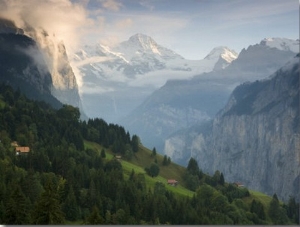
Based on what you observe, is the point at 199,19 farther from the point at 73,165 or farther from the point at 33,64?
the point at 33,64

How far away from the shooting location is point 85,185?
1415 inches

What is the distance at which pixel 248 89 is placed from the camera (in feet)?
560

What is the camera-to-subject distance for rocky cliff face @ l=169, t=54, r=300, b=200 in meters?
128

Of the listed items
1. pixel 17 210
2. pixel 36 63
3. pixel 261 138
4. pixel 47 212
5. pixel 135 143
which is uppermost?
pixel 36 63

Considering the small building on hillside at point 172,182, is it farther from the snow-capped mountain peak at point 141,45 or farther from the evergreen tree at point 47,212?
the evergreen tree at point 47,212

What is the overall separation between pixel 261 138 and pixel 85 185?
119568 millimetres

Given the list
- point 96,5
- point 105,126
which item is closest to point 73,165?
point 96,5

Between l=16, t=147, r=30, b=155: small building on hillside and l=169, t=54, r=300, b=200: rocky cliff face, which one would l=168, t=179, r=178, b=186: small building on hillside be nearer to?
l=16, t=147, r=30, b=155: small building on hillside

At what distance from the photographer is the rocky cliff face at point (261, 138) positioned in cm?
12850

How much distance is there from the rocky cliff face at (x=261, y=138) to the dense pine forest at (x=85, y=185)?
6934 centimetres

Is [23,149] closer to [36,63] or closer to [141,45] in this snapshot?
[141,45]

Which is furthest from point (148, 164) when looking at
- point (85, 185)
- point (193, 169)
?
point (85, 185)

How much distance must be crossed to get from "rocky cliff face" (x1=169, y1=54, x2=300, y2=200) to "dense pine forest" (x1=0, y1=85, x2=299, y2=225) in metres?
69.3

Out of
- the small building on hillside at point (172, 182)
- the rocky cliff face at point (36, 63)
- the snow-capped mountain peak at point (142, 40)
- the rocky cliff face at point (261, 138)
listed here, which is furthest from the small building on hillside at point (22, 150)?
the rocky cliff face at point (261, 138)
